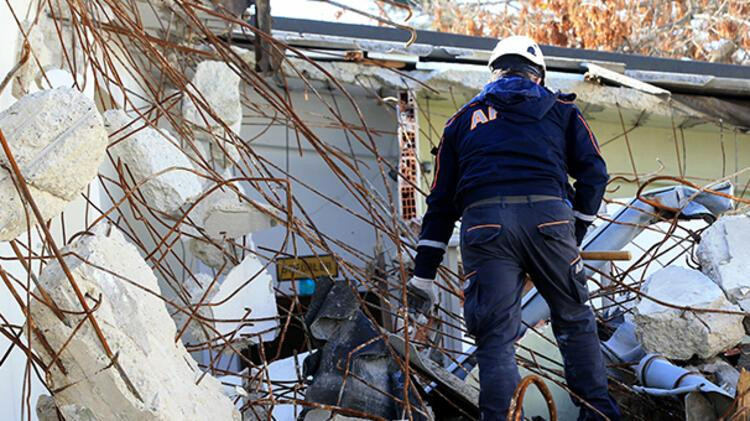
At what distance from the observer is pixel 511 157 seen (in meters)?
3.86

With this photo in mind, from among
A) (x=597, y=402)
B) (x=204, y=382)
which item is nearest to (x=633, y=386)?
(x=597, y=402)

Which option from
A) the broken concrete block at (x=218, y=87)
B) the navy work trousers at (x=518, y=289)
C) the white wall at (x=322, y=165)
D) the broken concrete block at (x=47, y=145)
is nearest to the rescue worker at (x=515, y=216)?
the navy work trousers at (x=518, y=289)

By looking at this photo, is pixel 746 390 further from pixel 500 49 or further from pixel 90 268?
pixel 90 268

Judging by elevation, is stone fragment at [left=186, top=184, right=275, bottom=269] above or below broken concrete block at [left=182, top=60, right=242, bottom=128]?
below

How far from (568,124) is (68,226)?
2093 millimetres

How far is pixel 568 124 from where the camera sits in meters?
4.00

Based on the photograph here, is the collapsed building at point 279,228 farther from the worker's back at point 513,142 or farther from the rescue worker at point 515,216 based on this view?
the worker's back at point 513,142

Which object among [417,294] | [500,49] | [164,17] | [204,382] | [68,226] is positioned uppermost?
[164,17]

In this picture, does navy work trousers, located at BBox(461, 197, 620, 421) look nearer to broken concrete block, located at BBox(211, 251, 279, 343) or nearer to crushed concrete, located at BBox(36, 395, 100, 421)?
broken concrete block, located at BBox(211, 251, 279, 343)

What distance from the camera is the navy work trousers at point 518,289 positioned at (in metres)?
3.69

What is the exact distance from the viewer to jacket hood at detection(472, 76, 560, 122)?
3.91m

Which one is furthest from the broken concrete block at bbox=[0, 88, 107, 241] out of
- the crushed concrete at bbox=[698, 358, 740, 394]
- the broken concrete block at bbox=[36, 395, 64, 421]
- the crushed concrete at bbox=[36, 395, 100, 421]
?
the crushed concrete at bbox=[698, 358, 740, 394]

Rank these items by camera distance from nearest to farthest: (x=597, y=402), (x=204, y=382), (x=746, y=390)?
(x=204, y=382), (x=746, y=390), (x=597, y=402)

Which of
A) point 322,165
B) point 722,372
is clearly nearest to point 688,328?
point 722,372
